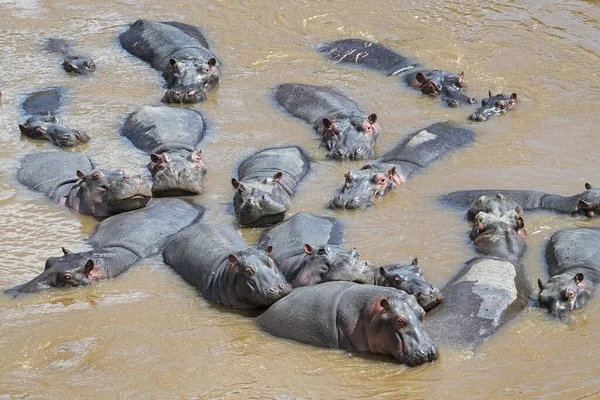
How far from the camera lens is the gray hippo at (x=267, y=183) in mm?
9727

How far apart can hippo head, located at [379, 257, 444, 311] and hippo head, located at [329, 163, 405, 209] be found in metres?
1.94

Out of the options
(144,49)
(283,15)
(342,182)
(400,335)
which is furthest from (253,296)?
(283,15)

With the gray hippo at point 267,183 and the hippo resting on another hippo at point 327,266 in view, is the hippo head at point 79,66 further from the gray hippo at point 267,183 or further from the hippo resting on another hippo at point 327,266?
the hippo resting on another hippo at point 327,266

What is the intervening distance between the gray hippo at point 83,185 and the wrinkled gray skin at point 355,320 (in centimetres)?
273

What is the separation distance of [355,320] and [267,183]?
3045mm

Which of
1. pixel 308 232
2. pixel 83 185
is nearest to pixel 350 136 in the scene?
pixel 308 232

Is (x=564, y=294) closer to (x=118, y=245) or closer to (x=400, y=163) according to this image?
(x=400, y=163)

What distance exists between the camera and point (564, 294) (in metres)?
7.79

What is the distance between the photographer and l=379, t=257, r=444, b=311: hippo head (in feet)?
25.8

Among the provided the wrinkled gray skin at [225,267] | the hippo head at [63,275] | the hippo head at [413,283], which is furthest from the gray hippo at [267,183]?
the hippo head at [413,283]

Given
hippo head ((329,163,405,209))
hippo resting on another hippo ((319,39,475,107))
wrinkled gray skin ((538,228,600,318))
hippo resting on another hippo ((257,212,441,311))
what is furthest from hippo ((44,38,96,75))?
wrinkled gray skin ((538,228,600,318))

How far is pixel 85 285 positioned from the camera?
8.60 m

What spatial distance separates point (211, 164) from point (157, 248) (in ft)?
7.71

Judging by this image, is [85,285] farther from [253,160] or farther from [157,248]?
[253,160]
